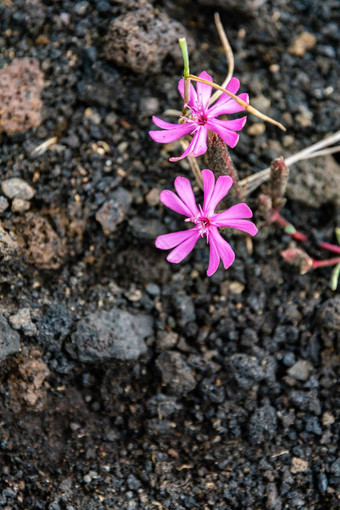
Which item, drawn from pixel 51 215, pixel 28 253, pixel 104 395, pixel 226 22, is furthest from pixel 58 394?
pixel 226 22

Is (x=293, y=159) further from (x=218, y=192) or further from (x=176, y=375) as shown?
(x=176, y=375)

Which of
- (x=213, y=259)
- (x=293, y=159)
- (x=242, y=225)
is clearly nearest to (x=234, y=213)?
(x=242, y=225)

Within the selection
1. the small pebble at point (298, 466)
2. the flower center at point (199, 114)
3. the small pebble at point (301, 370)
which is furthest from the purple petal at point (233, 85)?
the small pebble at point (298, 466)

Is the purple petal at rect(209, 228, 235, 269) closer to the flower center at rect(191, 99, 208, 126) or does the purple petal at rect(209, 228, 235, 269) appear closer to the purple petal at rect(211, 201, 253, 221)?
the purple petal at rect(211, 201, 253, 221)

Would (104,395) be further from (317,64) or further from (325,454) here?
(317,64)

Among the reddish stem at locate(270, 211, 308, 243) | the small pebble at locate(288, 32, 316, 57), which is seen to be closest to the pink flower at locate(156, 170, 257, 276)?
the reddish stem at locate(270, 211, 308, 243)

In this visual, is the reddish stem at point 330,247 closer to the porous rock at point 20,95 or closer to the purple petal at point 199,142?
the purple petal at point 199,142
